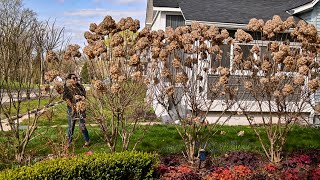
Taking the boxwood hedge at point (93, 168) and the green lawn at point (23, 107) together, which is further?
the green lawn at point (23, 107)

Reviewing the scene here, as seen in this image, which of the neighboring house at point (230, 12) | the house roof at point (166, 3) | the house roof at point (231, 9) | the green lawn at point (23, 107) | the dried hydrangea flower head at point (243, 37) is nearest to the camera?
the dried hydrangea flower head at point (243, 37)

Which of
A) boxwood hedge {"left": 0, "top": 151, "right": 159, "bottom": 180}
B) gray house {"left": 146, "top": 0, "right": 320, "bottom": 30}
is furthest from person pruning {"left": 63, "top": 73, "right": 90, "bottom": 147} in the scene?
gray house {"left": 146, "top": 0, "right": 320, "bottom": 30}

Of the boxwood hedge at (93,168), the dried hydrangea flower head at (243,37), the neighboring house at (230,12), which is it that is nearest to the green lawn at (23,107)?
the boxwood hedge at (93,168)

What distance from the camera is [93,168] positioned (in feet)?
18.5

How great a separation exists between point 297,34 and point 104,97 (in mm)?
3486

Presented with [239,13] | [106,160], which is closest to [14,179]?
[106,160]

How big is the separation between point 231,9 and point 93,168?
1023 centimetres

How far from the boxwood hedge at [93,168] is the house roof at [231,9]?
781cm

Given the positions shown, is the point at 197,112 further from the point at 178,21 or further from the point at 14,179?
the point at 178,21

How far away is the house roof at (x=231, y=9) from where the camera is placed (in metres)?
13.4

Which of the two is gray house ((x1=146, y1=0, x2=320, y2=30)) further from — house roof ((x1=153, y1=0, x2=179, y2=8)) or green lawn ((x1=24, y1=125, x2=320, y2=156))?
green lawn ((x1=24, y1=125, x2=320, y2=156))

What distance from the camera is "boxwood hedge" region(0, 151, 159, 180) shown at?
518cm

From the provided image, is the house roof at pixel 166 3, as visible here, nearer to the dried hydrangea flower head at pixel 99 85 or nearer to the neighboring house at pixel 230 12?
the neighboring house at pixel 230 12

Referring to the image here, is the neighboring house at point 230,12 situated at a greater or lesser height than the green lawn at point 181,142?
greater
